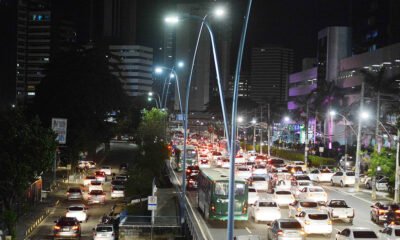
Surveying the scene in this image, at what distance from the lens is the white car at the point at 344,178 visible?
2357 inches

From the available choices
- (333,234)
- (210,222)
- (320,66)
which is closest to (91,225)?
(210,222)

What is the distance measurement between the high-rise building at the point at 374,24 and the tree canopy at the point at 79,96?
45112mm

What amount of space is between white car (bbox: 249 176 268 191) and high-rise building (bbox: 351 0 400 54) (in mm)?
61157

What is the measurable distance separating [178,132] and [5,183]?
123856 mm

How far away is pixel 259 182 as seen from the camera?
52.8 m

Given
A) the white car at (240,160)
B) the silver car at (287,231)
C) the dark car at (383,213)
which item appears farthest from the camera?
the white car at (240,160)

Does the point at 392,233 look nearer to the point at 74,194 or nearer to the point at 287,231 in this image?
the point at 287,231

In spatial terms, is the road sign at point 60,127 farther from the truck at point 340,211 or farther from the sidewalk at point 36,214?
the truck at point 340,211

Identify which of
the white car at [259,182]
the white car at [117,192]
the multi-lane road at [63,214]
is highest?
the white car at [259,182]

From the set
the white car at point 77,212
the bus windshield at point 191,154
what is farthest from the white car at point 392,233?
the bus windshield at point 191,154

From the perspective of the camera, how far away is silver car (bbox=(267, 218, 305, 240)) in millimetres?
27891

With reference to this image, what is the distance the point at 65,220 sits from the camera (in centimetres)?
3925

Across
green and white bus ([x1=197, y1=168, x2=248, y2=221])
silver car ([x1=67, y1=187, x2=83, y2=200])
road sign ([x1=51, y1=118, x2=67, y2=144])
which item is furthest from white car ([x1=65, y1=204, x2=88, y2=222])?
green and white bus ([x1=197, y1=168, x2=248, y2=221])

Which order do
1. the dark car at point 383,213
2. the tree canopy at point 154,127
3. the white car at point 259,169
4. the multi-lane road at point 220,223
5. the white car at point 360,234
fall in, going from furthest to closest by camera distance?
the tree canopy at point 154,127 < the white car at point 259,169 < the dark car at point 383,213 < the multi-lane road at point 220,223 < the white car at point 360,234
